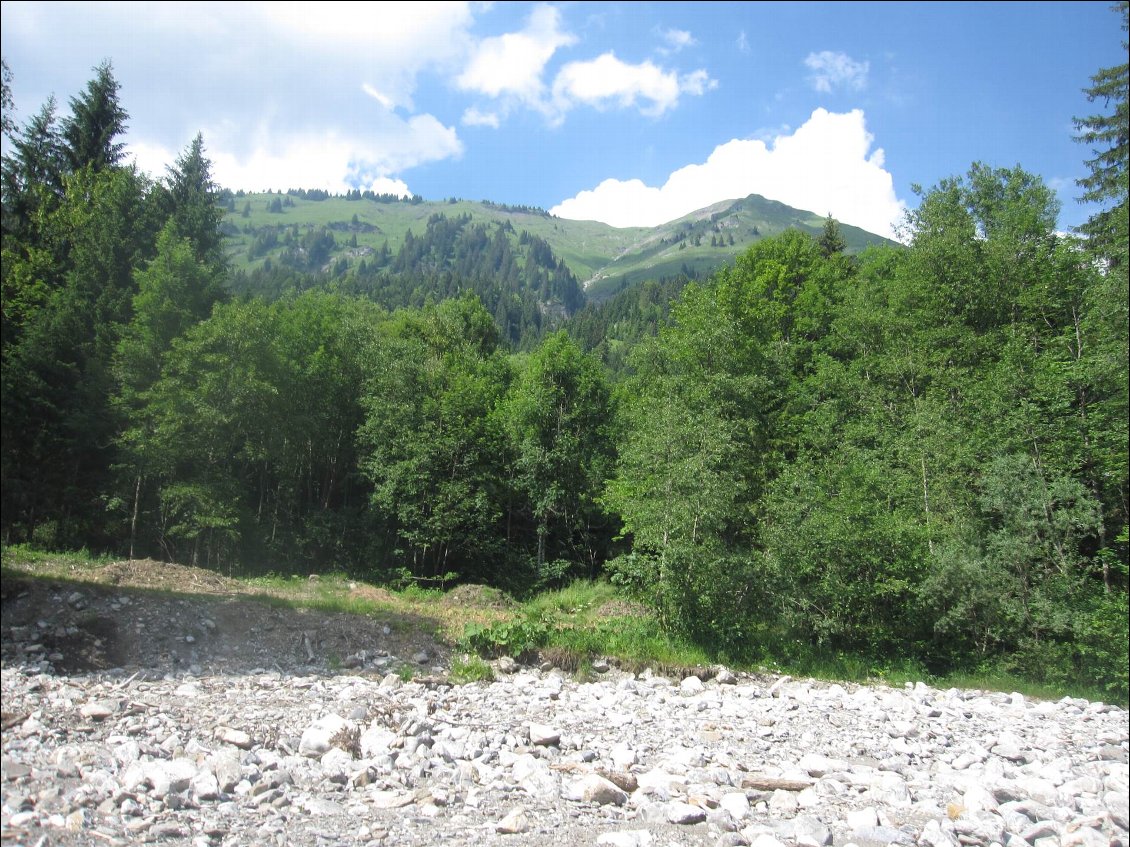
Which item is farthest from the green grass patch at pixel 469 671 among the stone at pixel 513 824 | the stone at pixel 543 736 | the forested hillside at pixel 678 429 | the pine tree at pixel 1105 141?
the pine tree at pixel 1105 141

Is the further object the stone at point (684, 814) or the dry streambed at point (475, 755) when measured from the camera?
the stone at point (684, 814)

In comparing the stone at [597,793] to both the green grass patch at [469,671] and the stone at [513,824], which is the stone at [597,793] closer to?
the stone at [513,824]

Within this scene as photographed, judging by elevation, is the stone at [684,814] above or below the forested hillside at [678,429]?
below

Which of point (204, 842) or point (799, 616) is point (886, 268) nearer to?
point (799, 616)

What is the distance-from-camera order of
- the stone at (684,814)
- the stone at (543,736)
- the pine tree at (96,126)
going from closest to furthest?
1. the stone at (684,814)
2. the stone at (543,736)
3. the pine tree at (96,126)

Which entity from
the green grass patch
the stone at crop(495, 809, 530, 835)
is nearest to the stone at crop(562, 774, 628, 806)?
the stone at crop(495, 809, 530, 835)

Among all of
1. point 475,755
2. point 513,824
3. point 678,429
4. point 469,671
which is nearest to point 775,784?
point 513,824

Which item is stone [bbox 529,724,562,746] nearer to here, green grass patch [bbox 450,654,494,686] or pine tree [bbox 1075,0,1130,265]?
green grass patch [bbox 450,654,494,686]

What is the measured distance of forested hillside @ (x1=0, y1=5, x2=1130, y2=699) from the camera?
15.8m

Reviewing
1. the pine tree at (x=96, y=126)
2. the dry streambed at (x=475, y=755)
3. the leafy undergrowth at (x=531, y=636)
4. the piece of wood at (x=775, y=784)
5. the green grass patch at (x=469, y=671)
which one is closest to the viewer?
the dry streambed at (x=475, y=755)

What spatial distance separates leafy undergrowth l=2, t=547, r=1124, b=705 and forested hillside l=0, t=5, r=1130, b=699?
0.56m

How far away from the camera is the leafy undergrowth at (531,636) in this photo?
15328 millimetres

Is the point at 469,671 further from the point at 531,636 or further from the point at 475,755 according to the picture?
the point at 475,755

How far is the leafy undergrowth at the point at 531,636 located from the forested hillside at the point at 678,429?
56cm
